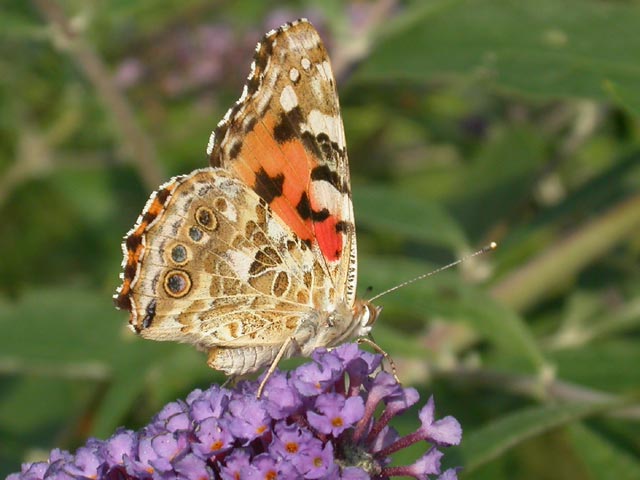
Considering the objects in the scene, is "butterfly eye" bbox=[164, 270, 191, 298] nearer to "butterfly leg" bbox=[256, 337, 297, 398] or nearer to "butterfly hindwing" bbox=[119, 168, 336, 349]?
"butterfly hindwing" bbox=[119, 168, 336, 349]

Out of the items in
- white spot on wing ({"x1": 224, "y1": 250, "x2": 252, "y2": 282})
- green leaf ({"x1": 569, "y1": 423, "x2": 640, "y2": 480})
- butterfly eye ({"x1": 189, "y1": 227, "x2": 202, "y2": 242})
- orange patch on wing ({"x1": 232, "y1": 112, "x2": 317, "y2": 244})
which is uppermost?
orange patch on wing ({"x1": 232, "y1": 112, "x2": 317, "y2": 244})

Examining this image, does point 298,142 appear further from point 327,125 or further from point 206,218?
point 206,218

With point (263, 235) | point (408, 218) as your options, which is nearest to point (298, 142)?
point (263, 235)

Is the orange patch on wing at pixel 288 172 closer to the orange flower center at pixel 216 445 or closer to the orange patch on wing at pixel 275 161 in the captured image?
the orange patch on wing at pixel 275 161

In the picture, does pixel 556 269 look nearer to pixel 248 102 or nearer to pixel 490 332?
pixel 490 332

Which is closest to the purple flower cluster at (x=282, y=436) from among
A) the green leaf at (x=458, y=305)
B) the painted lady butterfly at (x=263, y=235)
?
the painted lady butterfly at (x=263, y=235)

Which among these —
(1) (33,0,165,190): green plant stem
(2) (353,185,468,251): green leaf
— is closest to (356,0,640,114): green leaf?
(2) (353,185,468,251): green leaf
